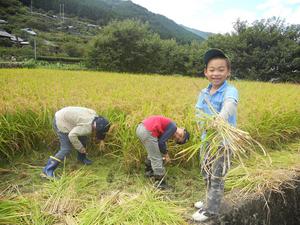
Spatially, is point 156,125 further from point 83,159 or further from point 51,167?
point 51,167

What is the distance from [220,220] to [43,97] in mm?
3206

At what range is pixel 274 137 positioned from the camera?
4.03 m

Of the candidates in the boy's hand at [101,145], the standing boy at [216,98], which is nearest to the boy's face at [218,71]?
the standing boy at [216,98]

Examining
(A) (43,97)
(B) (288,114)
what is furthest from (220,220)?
(A) (43,97)

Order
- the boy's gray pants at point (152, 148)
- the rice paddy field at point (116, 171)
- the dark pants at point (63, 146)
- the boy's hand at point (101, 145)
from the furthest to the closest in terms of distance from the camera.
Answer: the boy's hand at point (101, 145), the dark pants at point (63, 146), the boy's gray pants at point (152, 148), the rice paddy field at point (116, 171)

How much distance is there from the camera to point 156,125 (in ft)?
9.16

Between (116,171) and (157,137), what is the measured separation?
680 millimetres

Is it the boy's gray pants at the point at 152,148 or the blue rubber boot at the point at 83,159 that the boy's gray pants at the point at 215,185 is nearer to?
the boy's gray pants at the point at 152,148

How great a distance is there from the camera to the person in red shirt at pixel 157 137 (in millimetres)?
2771

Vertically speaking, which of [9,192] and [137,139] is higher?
[137,139]

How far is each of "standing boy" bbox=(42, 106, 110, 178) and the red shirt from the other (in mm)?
542

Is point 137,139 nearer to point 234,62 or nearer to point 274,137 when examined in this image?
point 274,137

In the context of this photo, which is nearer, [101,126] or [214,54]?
[214,54]

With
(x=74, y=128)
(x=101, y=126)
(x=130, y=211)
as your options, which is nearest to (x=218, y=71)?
(x=130, y=211)
